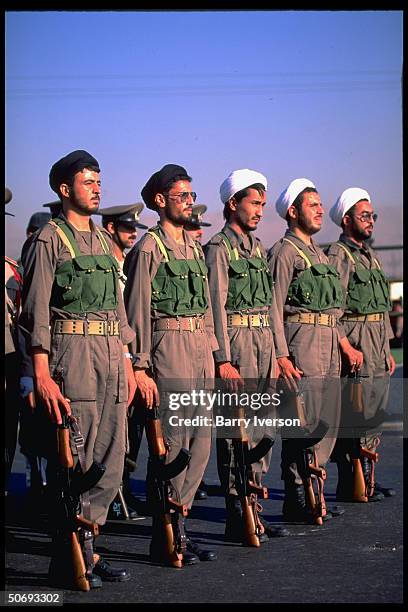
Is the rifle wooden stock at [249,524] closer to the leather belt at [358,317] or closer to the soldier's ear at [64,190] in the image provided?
the soldier's ear at [64,190]

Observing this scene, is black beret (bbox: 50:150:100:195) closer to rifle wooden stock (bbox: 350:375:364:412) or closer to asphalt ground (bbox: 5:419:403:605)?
asphalt ground (bbox: 5:419:403:605)

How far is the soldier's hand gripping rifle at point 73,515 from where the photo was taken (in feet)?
22.5

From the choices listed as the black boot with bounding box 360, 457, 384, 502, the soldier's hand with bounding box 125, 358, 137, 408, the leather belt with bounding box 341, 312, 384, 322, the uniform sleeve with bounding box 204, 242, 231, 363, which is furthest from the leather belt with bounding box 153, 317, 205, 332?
the black boot with bounding box 360, 457, 384, 502

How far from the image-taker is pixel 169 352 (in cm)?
788

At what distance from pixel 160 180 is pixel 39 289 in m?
1.50

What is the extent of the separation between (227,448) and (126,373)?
1.27 metres

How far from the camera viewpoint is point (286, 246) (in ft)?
31.1

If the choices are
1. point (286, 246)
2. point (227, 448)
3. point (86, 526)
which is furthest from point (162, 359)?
point (286, 246)

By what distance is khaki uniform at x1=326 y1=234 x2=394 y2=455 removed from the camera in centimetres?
1023

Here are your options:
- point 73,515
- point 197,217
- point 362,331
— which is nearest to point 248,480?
point 73,515

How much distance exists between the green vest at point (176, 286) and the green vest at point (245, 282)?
669 mm

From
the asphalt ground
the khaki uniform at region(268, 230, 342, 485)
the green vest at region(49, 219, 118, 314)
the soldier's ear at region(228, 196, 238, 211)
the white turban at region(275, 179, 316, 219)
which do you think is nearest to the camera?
the asphalt ground

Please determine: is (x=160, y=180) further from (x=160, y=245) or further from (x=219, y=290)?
(x=219, y=290)

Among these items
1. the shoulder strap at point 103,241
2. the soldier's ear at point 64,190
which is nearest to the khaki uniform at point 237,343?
the shoulder strap at point 103,241
